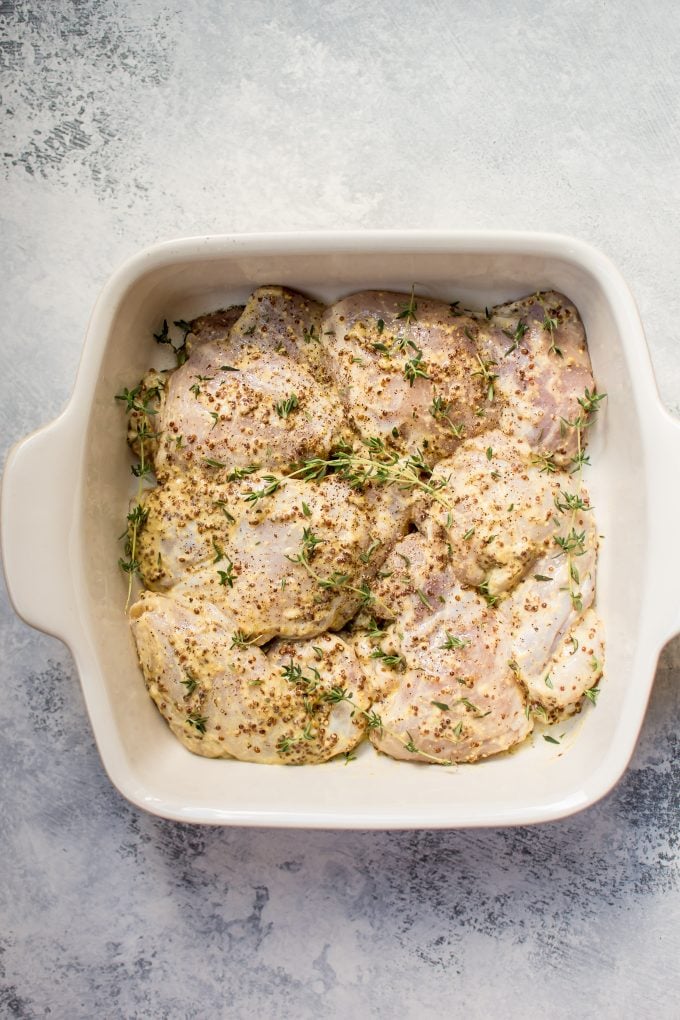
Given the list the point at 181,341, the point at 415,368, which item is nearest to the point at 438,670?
the point at 415,368

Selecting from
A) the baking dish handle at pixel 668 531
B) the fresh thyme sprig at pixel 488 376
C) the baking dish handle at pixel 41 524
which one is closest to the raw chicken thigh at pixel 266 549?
the baking dish handle at pixel 41 524

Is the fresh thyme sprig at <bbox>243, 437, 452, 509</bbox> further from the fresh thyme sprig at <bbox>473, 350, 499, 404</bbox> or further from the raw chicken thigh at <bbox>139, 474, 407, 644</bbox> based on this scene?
the fresh thyme sprig at <bbox>473, 350, 499, 404</bbox>

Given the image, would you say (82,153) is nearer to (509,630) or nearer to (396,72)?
(396,72)

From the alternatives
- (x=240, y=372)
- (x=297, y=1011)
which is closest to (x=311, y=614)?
(x=240, y=372)

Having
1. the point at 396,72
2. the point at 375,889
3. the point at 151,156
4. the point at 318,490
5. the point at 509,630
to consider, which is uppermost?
the point at 396,72

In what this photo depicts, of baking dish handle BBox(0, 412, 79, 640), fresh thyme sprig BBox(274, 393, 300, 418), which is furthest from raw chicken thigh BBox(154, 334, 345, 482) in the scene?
baking dish handle BBox(0, 412, 79, 640)
